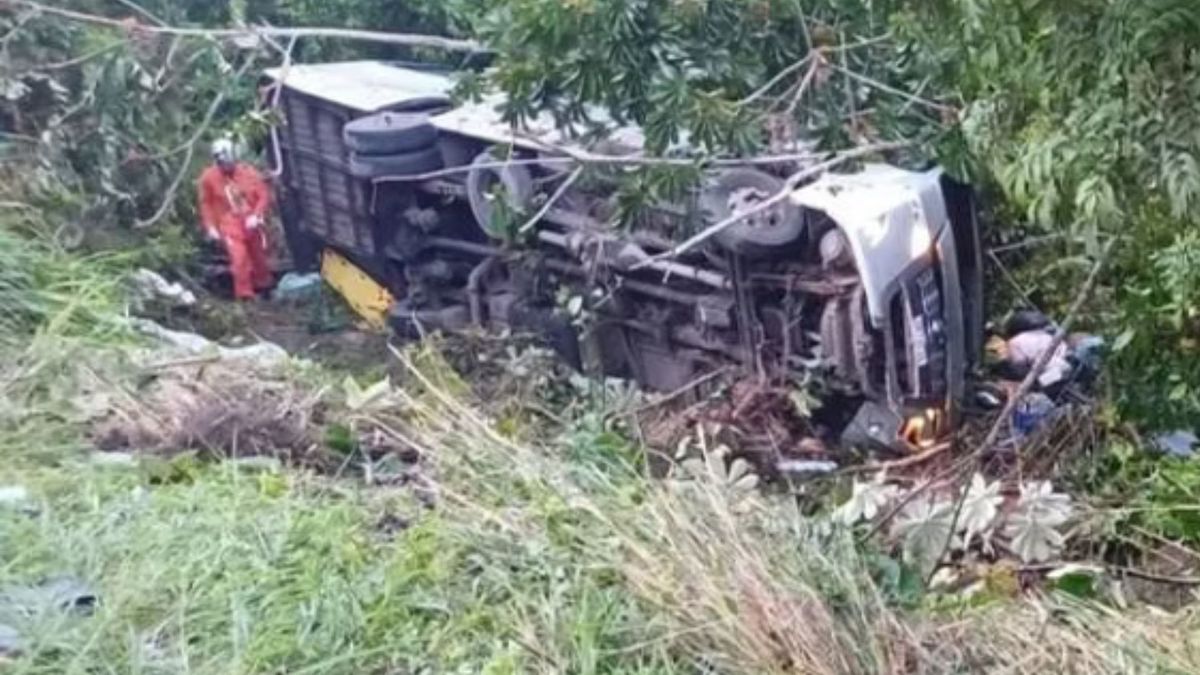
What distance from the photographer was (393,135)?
9438mm

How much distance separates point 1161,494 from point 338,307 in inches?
232

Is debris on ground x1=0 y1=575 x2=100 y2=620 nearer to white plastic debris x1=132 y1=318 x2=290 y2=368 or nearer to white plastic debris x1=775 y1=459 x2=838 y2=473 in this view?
white plastic debris x1=132 y1=318 x2=290 y2=368

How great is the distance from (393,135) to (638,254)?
6.33ft

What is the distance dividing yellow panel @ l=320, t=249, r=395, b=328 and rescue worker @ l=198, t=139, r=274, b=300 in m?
0.44

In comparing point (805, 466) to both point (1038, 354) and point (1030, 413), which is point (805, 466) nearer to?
point (1030, 413)

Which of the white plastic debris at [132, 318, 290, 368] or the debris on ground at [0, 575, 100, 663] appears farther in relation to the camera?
the white plastic debris at [132, 318, 290, 368]

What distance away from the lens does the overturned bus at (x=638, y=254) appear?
742 cm

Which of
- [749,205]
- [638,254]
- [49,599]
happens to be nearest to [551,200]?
Result: [638,254]

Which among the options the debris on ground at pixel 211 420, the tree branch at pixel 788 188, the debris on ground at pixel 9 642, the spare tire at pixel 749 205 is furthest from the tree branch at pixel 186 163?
the debris on ground at pixel 9 642

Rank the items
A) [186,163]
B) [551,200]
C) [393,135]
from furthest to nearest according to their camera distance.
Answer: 1. [186,163]
2. [393,135]
3. [551,200]

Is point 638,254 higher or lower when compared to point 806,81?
lower

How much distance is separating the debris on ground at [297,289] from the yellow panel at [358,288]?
0.30 ft

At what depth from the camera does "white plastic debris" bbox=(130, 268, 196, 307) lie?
919 centimetres

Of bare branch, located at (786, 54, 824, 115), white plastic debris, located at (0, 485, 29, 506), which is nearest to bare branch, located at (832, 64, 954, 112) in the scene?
bare branch, located at (786, 54, 824, 115)
